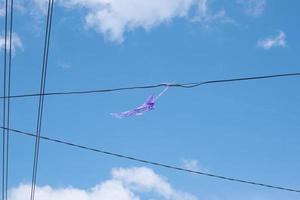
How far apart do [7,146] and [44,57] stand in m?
4.07

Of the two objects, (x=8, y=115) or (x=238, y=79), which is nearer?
(x=238, y=79)

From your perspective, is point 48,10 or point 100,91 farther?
point 100,91

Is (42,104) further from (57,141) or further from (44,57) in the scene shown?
(44,57)

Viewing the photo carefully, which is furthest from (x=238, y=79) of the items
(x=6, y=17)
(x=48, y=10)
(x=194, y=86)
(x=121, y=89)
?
(x=6, y=17)

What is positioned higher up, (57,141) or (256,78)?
(256,78)

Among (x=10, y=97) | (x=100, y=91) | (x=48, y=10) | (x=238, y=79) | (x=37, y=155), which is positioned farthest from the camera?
(x=37, y=155)

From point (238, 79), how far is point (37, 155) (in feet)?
21.1

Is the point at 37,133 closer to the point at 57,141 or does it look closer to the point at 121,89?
the point at 57,141

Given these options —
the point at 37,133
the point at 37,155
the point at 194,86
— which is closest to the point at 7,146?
the point at 37,155

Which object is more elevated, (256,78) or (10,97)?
(256,78)

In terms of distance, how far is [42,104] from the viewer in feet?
32.7

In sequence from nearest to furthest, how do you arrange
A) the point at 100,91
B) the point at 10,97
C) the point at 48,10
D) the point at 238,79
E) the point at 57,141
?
the point at 238,79
the point at 48,10
the point at 100,91
the point at 10,97
the point at 57,141

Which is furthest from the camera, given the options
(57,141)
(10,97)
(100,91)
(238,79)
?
(57,141)

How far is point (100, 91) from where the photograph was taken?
8.63 metres
